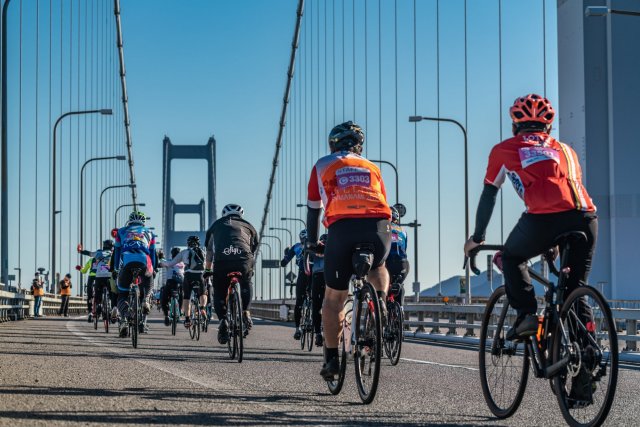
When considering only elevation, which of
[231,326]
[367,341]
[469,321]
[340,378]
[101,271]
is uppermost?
[101,271]

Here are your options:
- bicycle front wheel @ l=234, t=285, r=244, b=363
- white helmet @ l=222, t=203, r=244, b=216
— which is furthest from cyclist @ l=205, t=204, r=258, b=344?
bicycle front wheel @ l=234, t=285, r=244, b=363

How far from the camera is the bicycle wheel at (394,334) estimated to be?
10.5 metres

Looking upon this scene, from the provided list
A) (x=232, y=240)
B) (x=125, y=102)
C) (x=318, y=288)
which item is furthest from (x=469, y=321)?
(x=125, y=102)

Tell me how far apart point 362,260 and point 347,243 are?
0.15m

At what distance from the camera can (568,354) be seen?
16.9ft

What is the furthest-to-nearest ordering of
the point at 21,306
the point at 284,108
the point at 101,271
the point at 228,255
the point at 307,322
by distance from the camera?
the point at 284,108 < the point at 21,306 < the point at 101,271 < the point at 307,322 < the point at 228,255

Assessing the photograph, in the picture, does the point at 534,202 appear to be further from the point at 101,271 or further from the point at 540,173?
the point at 101,271

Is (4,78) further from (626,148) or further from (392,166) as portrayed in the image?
(626,148)

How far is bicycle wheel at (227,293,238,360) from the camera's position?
10.6 m

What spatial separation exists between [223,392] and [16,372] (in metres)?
1.99

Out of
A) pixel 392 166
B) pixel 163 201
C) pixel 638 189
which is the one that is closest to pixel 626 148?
pixel 638 189

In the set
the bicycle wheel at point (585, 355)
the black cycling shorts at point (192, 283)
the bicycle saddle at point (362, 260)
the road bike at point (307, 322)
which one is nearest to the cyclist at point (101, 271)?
the black cycling shorts at point (192, 283)

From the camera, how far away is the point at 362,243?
666cm

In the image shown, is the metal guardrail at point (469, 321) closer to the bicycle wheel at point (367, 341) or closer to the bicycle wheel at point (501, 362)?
the bicycle wheel at point (367, 341)
